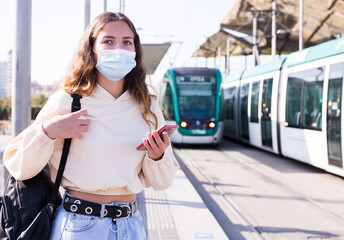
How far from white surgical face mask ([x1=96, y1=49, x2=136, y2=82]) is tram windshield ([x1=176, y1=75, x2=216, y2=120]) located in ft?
40.3

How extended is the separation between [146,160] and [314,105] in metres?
8.16

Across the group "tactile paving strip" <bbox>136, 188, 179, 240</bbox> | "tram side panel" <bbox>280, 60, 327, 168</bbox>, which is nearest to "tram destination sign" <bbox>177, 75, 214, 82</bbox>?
"tram side panel" <bbox>280, 60, 327, 168</bbox>

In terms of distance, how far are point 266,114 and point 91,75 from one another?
10959 millimetres

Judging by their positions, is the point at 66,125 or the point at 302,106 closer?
the point at 66,125

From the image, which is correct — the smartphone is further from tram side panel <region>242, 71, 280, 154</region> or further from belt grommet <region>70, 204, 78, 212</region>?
tram side panel <region>242, 71, 280, 154</region>

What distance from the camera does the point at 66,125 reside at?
64.0 inches

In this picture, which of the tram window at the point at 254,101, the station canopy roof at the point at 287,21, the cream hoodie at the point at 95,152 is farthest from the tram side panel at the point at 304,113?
the station canopy roof at the point at 287,21

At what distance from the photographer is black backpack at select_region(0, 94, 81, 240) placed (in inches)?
64.2

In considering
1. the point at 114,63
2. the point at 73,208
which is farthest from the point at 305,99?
the point at 73,208

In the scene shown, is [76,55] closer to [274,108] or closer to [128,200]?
[128,200]

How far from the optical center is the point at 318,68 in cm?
900

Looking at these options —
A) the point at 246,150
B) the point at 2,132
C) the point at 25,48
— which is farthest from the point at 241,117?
the point at 25,48

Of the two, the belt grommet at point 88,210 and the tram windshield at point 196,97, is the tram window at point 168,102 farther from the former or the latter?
the belt grommet at point 88,210

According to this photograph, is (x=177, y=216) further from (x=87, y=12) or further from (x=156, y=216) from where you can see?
(x=87, y=12)
